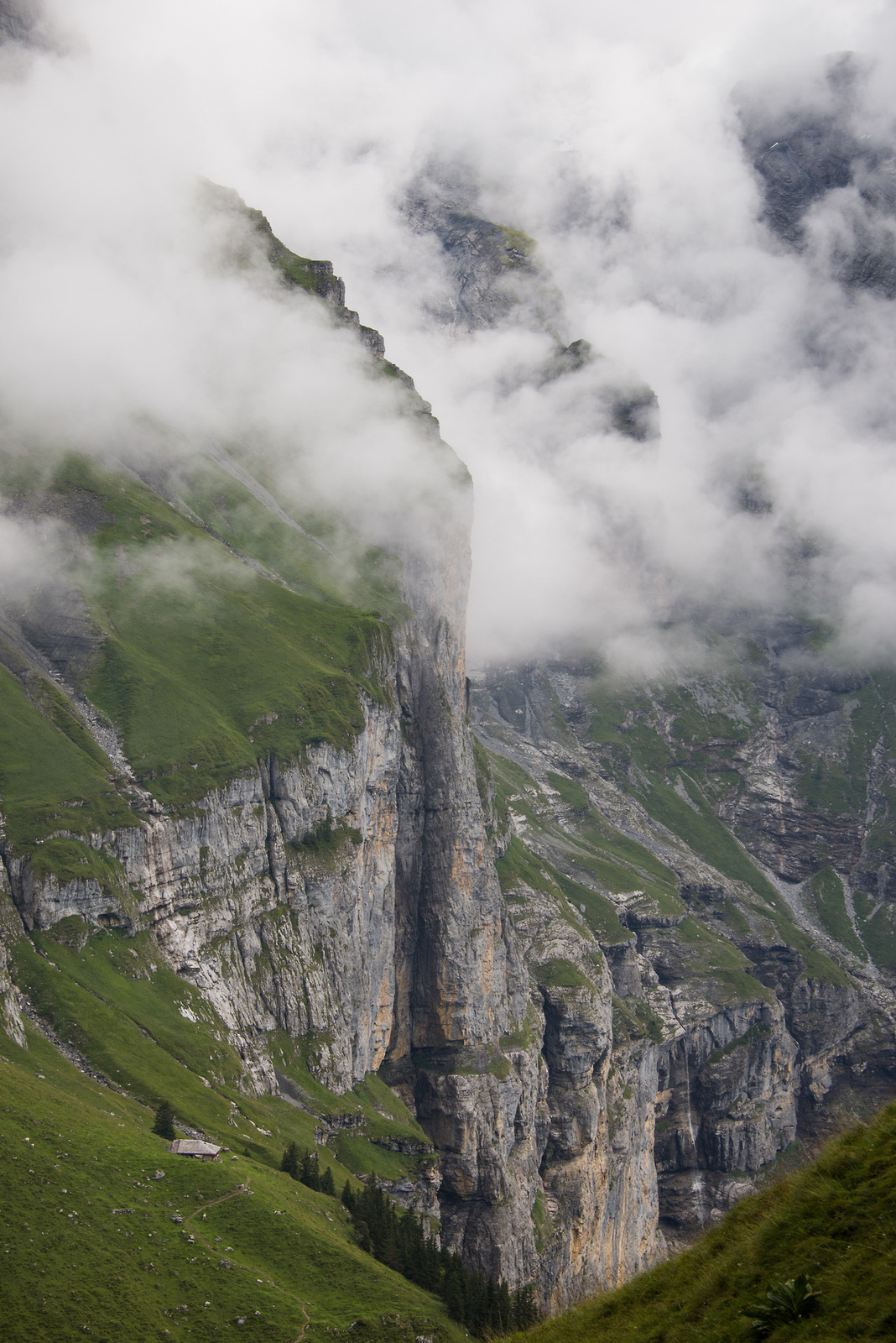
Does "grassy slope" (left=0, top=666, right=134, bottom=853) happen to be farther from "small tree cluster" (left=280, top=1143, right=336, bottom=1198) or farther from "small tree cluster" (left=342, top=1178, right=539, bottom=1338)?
"small tree cluster" (left=342, top=1178, right=539, bottom=1338)

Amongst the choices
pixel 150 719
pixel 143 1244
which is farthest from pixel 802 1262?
pixel 150 719

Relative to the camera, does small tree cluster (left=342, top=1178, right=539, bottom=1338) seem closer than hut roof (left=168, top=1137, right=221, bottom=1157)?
No

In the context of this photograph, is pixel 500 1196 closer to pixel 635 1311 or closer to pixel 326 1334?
pixel 326 1334

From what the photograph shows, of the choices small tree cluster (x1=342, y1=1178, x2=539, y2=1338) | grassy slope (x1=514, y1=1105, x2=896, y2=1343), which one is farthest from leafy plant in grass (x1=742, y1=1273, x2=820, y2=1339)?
small tree cluster (x1=342, y1=1178, x2=539, y2=1338)

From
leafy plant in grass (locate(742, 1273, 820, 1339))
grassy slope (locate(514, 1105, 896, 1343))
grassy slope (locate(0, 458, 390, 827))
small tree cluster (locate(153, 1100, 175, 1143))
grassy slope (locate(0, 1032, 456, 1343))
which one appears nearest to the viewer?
grassy slope (locate(514, 1105, 896, 1343))

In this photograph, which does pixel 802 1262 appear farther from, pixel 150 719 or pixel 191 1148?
pixel 150 719
